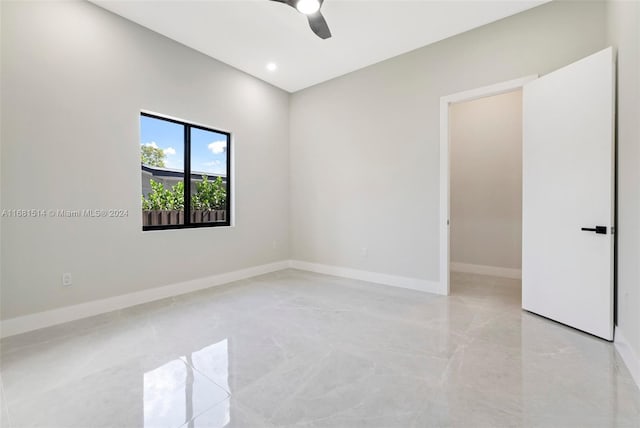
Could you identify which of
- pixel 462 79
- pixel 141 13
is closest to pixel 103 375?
pixel 141 13

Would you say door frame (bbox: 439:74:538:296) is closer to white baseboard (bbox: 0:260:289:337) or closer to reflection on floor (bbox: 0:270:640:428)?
reflection on floor (bbox: 0:270:640:428)

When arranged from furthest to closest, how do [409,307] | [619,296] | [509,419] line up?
[409,307]
[619,296]
[509,419]

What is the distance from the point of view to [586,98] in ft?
8.02

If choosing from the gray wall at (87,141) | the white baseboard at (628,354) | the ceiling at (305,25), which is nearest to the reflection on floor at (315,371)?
the white baseboard at (628,354)

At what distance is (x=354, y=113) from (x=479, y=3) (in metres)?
1.93

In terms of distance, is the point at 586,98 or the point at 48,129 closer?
A: the point at 586,98

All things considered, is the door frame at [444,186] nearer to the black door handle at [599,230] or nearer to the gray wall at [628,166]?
the black door handle at [599,230]

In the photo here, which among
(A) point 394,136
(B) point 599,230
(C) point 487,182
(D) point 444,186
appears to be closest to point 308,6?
(A) point 394,136

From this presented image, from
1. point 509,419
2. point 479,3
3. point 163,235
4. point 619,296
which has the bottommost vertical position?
point 509,419

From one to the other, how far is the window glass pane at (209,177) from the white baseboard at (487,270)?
396 centimetres

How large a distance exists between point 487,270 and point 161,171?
5.06m

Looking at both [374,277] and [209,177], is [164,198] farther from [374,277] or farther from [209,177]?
[374,277]

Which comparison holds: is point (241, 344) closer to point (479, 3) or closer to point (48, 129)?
point (48, 129)

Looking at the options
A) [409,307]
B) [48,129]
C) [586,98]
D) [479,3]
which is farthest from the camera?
[409,307]
